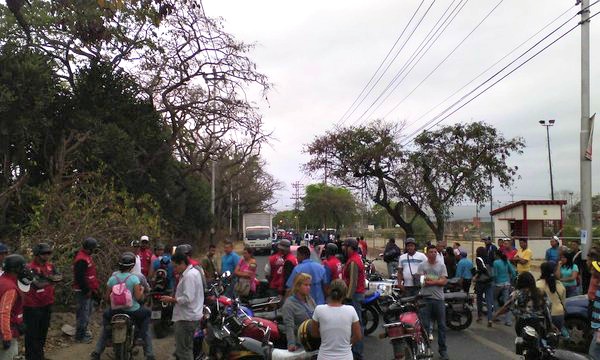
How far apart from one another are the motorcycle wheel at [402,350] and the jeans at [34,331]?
457 cm

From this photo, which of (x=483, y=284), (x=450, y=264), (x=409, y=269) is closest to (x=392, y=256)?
(x=450, y=264)

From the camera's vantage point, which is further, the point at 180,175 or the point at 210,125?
the point at 180,175

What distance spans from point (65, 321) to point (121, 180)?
399 inches

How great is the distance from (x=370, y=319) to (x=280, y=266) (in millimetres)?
2137

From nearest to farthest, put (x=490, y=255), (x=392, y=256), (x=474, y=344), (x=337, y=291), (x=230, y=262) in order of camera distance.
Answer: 1. (x=337, y=291)
2. (x=474, y=344)
3. (x=230, y=262)
4. (x=490, y=255)
5. (x=392, y=256)

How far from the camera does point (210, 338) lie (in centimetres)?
664

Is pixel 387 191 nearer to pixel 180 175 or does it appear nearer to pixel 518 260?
pixel 180 175

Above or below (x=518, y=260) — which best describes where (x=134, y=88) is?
above

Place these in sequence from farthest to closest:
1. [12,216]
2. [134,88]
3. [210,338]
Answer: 1. [134,88]
2. [12,216]
3. [210,338]

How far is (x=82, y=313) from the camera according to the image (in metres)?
9.16

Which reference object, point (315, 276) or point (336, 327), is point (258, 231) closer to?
point (315, 276)

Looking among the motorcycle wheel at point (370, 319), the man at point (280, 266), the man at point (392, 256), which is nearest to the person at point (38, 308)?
the man at point (280, 266)

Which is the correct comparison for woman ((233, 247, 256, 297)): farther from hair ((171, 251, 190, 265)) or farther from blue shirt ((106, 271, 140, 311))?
hair ((171, 251, 190, 265))

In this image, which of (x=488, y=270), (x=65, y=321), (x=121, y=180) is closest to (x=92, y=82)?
(x=121, y=180)
